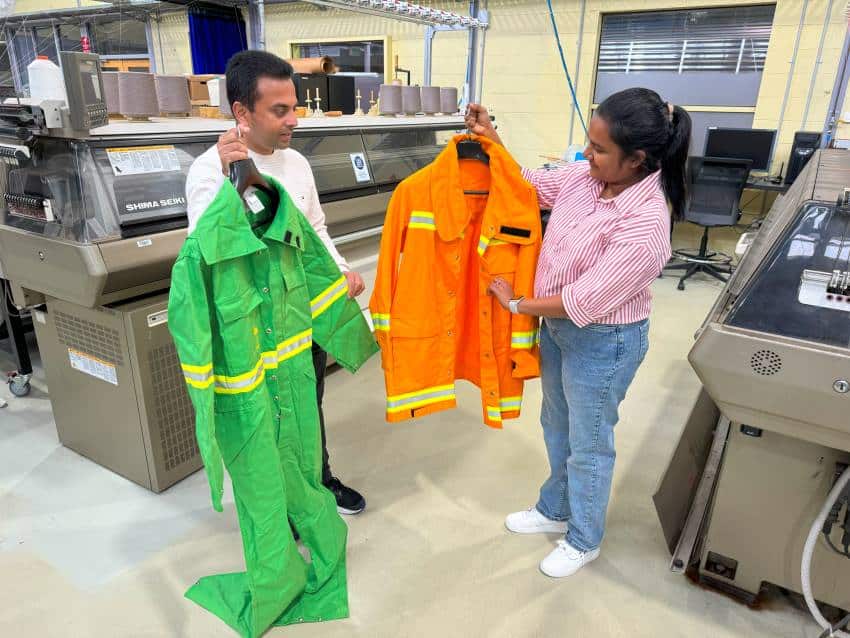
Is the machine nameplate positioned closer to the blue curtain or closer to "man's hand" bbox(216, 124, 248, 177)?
"man's hand" bbox(216, 124, 248, 177)

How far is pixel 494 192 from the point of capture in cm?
188

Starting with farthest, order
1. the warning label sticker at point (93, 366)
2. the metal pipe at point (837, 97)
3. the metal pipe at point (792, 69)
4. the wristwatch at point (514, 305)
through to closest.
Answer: the metal pipe at point (792, 69) → the metal pipe at point (837, 97) → the warning label sticker at point (93, 366) → the wristwatch at point (514, 305)

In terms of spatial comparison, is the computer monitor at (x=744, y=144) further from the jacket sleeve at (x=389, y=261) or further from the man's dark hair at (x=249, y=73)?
the man's dark hair at (x=249, y=73)

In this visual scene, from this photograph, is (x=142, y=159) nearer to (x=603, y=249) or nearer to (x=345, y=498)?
(x=345, y=498)

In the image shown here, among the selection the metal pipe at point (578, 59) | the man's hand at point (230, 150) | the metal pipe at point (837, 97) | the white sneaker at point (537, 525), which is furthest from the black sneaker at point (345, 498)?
the metal pipe at point (578, 59)

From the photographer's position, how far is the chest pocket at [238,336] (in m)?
1.51

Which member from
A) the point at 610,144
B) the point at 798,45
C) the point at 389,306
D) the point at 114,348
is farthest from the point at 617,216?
the point at 798,45

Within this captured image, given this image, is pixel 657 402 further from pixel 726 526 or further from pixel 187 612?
pixel 187 612

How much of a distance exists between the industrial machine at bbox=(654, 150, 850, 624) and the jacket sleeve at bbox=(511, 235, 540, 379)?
0.56 m

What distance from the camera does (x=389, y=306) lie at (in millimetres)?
2002

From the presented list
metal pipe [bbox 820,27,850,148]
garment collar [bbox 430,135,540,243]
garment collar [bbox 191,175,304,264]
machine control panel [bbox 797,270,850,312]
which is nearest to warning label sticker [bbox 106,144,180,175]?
garment collar [bbox 191,175,304,264]

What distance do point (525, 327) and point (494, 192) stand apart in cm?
46

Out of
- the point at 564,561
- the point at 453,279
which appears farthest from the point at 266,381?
the point at 564,561

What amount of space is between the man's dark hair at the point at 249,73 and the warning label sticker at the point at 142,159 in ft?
1.90
